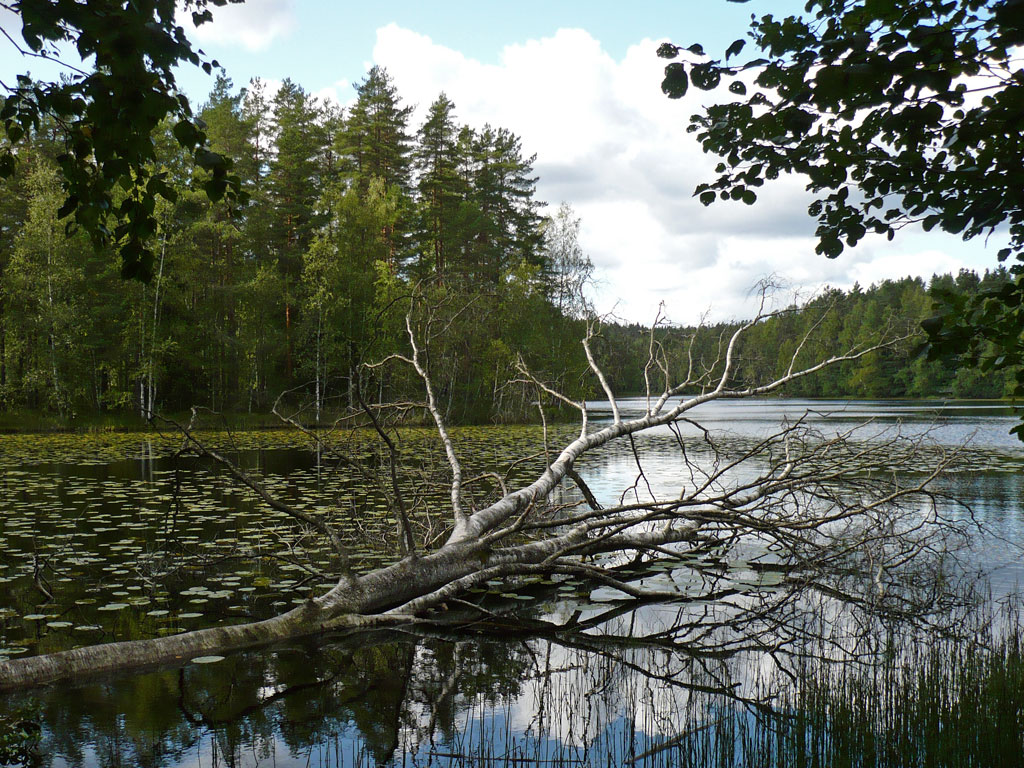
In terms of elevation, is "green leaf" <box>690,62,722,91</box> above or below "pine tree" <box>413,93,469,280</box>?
below

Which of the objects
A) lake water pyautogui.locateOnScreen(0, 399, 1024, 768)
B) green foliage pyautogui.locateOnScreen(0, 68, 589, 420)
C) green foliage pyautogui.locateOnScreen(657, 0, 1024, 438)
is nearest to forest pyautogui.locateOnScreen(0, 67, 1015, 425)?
green foliage pyautogui.locateOnScreen(0, 68, 589, 420)

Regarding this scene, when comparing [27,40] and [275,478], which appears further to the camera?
[275,478]

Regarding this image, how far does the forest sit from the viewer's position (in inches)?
1096

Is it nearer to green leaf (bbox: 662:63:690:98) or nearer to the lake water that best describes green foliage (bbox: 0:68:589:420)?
the lake water

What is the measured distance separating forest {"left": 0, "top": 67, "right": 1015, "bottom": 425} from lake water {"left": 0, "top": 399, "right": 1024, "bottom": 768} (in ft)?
35.5

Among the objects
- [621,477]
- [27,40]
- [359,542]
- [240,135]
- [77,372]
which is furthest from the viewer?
[240,135]

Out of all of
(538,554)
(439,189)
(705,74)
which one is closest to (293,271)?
(439,189)

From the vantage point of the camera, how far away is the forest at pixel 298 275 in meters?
27.8

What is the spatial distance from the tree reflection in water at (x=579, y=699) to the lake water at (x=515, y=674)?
0.05 feet

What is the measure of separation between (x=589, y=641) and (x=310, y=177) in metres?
37.5

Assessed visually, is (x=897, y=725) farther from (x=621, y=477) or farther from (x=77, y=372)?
(x=77, y=372)

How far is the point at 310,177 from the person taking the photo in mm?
39219

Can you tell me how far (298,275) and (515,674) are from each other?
34.5 meters

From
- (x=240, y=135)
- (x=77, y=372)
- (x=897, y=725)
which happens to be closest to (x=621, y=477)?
(x=897, y=725)
